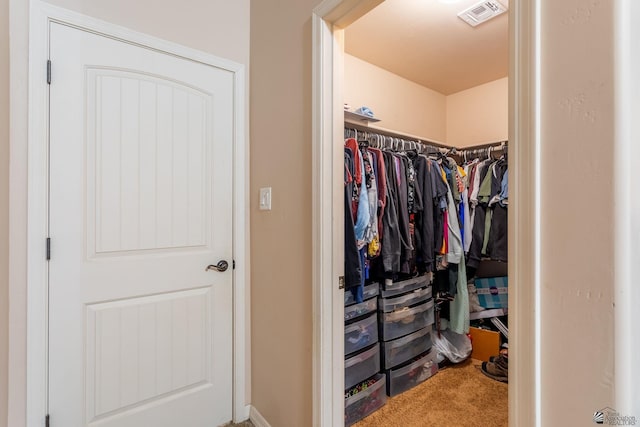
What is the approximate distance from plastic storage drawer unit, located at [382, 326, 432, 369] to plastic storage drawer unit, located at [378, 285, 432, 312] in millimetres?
221

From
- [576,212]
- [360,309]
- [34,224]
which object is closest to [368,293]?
[360,309]

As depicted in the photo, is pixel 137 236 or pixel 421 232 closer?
pixel 137 236

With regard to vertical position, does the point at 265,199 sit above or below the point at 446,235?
above

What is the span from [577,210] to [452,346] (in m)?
2.26

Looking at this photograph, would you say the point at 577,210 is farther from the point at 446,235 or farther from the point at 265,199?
the point at 446,235

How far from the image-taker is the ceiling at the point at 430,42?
1.93m

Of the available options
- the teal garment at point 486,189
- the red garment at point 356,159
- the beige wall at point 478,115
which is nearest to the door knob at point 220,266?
the red garment at point 356,159

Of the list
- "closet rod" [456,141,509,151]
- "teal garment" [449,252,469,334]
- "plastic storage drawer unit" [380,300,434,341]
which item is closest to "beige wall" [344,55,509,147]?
"closet rod" [456,141,509,151]

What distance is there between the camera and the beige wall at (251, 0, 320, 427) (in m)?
1.37

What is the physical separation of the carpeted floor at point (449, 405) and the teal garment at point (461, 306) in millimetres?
341

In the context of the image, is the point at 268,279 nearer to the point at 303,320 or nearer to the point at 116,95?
the point at 303,320

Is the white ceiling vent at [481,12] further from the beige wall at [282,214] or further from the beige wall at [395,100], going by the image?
the beige wall at [282,214]

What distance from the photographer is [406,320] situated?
211 cm

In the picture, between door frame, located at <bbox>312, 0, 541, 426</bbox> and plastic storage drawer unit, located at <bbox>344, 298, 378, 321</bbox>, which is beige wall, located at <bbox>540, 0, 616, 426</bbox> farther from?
plastic storage drawer unit, located at <bbox>344, 298, 378, 321</bbox>
